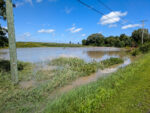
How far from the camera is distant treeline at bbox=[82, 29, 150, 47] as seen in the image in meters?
45.4

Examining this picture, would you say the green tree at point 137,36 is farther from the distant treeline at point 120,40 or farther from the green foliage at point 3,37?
the green foliage at point 3,37

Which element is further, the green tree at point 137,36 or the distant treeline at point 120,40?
the distant treeline at point 120,40

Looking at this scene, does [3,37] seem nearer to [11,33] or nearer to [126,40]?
[11,33]

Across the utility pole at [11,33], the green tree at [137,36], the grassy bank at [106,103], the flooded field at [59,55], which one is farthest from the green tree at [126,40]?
the utility pole at [11,33]

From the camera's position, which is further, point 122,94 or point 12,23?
point 12,23

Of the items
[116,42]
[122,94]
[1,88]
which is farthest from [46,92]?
[116,42]

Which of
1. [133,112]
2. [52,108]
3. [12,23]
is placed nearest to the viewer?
[133,112]

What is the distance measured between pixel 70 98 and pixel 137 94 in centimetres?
219

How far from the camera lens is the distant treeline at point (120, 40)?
1788 inches

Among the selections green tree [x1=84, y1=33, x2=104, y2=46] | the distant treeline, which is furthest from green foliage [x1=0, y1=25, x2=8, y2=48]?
green tree [x1=84, y1=33, x2=104, y2=46]

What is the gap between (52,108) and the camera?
2.53 meters

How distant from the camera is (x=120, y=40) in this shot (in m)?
57.0

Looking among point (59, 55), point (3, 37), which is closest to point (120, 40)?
point (59, 55)

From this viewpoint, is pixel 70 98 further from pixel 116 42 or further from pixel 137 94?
pixel 116 42
